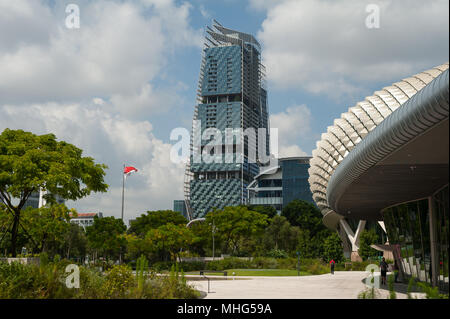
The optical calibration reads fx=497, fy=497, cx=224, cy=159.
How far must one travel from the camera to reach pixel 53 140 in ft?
100

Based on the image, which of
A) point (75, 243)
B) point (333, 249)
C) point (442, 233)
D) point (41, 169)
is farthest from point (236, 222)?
point (442, 233)

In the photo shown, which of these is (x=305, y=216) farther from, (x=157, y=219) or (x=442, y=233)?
(x=442, y=233)

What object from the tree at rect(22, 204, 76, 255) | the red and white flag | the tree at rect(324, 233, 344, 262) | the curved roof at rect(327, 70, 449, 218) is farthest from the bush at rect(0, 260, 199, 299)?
the tree at rect(324, 233, 344, 262)

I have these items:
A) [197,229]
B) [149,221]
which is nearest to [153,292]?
[197,229]

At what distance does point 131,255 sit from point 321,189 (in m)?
31.3

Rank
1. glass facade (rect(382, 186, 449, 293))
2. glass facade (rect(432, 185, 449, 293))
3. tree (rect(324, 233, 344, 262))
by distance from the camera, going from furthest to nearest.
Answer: tree (rect(324, 233, 344, 262)), glass facade (rect(382, 186, 449, 293)), glass facade (rect(432, 185, 449, 293))

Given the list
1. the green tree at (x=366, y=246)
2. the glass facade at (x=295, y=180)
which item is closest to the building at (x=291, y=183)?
the glass facade at (x=295, y=180)

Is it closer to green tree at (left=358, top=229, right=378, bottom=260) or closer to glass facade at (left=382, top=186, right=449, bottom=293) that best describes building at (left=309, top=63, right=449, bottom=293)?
glass facade at (left=382, top=186, right=449, bottom=293)

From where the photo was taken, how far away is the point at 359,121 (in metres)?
65.5

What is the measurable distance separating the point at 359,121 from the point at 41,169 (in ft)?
155

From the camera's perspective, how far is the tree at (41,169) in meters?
26.8

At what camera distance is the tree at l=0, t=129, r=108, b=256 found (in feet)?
87.9

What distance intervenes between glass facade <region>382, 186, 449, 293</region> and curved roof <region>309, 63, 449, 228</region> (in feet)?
97.0

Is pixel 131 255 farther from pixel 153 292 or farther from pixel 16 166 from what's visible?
pixel 153 292
